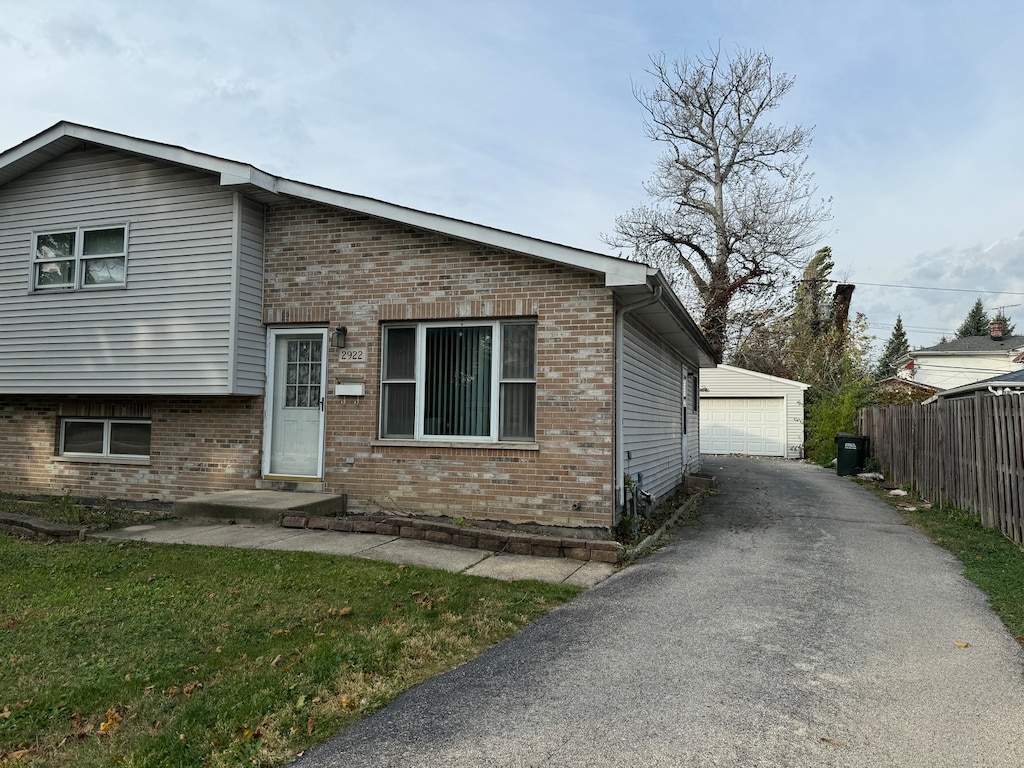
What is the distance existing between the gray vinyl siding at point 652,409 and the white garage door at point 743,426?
12.8m

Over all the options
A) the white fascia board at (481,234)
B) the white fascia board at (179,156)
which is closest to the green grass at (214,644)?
the white fascia board at (481,234)

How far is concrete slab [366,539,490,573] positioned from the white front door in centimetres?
247

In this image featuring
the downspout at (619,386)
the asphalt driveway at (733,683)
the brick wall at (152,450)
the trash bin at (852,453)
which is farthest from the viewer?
the trash bin at (852,453)

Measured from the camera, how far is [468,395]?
8.83 meters

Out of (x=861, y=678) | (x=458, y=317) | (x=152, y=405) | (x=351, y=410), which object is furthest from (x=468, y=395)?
(x=861, y=678)

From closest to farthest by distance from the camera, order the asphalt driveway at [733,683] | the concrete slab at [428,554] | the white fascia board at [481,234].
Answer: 1. the asphalt driveway at [733,683]
2. the concrete slab at [428,554]
3. the white fascia board at [481,234]

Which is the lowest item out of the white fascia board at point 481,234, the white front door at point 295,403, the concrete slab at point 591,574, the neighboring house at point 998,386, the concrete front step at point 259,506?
the concrete slab at point 591,574

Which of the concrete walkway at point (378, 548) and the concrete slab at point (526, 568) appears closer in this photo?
the concrete slab at point (526, 568)

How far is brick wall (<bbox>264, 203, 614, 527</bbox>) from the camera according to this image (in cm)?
816

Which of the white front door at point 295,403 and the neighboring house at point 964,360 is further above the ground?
the neighboring house at point 964,360

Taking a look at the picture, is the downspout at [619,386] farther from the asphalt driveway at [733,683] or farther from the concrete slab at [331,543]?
the concrete slab at [331,543]

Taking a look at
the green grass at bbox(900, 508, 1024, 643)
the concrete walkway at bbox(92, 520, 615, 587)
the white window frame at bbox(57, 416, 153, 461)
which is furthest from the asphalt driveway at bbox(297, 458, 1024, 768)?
the white window frame at bbox(57, 416, 153, 461)

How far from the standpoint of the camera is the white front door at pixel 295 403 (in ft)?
31.4

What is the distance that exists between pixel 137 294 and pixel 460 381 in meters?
4.85
